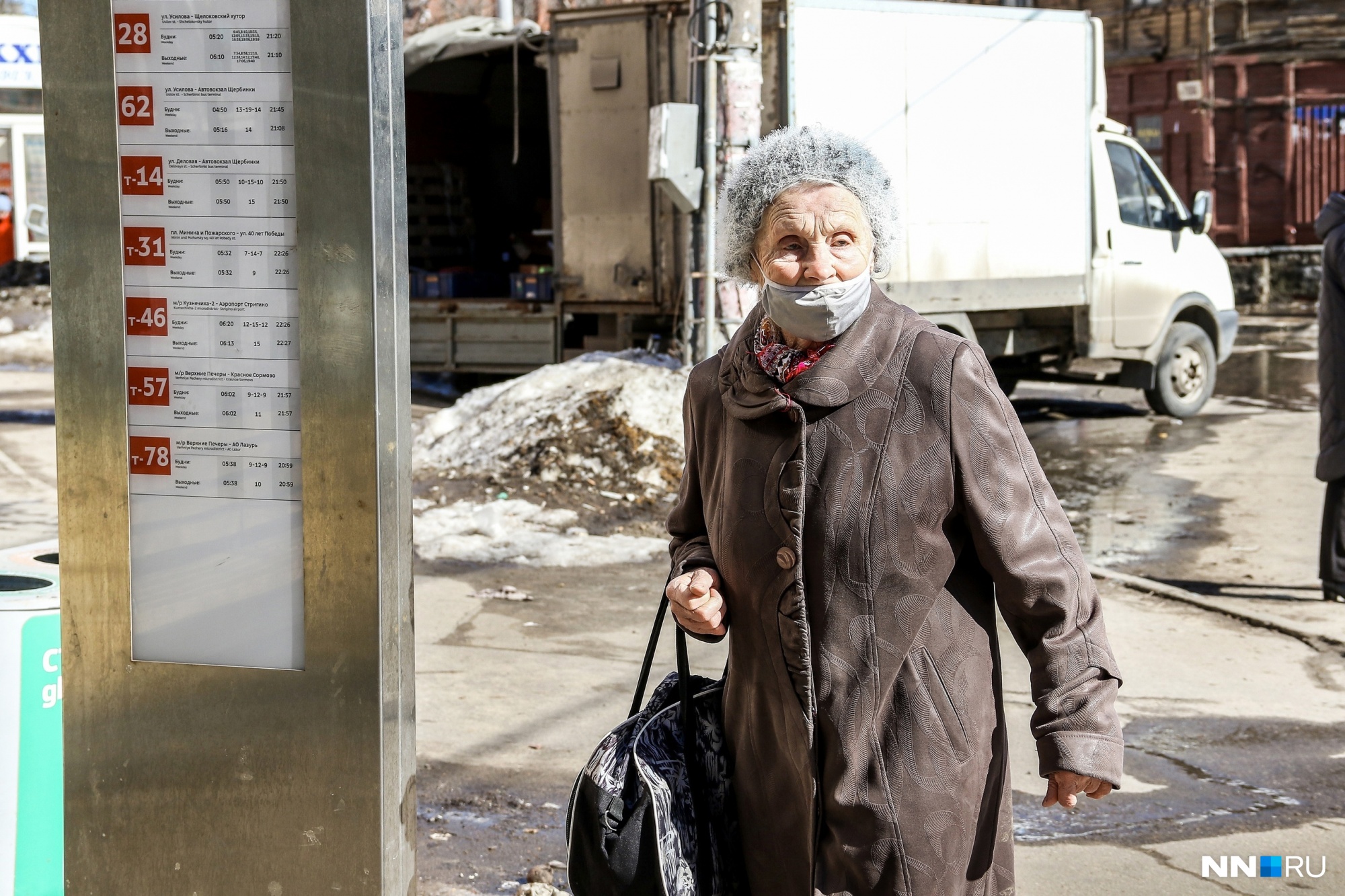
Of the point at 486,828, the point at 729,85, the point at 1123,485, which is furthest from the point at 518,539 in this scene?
the point at 1123,485

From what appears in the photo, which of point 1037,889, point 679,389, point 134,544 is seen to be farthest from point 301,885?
point 679,389

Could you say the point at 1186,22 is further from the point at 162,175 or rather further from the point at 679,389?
the point at 162,175

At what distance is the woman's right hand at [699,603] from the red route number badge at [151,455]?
2.81 feet

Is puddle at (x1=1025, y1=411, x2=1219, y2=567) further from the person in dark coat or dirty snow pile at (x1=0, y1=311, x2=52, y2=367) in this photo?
dirty snow pile at (x1=0, y1=311, x2=52, y2=367)

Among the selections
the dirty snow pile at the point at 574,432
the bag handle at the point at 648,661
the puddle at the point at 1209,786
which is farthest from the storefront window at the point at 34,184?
the bag handle at the point at 648,661

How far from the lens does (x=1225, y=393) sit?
14.8 metres

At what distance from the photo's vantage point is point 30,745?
2928 mm

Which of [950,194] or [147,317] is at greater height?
[950,194]

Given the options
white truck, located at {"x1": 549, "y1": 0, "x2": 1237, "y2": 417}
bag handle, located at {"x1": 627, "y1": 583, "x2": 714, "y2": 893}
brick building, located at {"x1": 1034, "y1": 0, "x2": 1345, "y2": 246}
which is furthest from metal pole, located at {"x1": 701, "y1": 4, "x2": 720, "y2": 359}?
brick building, located at {"x1": 1034, "y1": 0, "x2": 1345, "y2": 246}

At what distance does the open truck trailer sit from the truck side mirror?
0.02 metres

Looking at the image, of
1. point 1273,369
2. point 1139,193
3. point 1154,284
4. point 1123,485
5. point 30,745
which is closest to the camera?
point 30,745

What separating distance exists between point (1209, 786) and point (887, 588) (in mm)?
2840

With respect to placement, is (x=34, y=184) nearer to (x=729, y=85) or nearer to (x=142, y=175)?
(x=729, y=85)

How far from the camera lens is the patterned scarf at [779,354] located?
2281 millimetres
